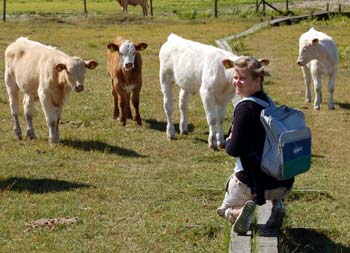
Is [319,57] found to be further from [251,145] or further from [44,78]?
[251,145]

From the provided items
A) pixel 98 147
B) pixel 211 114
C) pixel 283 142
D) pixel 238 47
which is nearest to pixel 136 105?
pixel 98 147

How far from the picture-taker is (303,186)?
31.2 ft

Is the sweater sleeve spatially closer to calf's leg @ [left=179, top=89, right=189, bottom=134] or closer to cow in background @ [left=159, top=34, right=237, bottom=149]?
cow in background @ [left=159, top=34, right=237, bottom=149]

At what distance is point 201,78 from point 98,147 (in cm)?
180

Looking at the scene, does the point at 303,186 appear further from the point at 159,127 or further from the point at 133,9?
the point at 133,9

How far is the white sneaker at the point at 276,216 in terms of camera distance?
7.31m

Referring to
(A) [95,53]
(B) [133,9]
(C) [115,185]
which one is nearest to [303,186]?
(C) [115,185]

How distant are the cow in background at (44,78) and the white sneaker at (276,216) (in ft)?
16.8

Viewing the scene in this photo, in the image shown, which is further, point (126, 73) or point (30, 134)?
point (126, 73)

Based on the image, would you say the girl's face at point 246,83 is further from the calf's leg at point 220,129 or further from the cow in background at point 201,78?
the calf's leg at point 220,129

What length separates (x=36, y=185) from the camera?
9648 mm

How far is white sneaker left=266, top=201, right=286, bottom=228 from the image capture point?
731 cm

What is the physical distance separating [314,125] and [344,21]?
71.3ft

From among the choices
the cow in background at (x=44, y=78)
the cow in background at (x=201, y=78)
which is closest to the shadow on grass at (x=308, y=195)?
the cow in background at (x=201, y=78)
